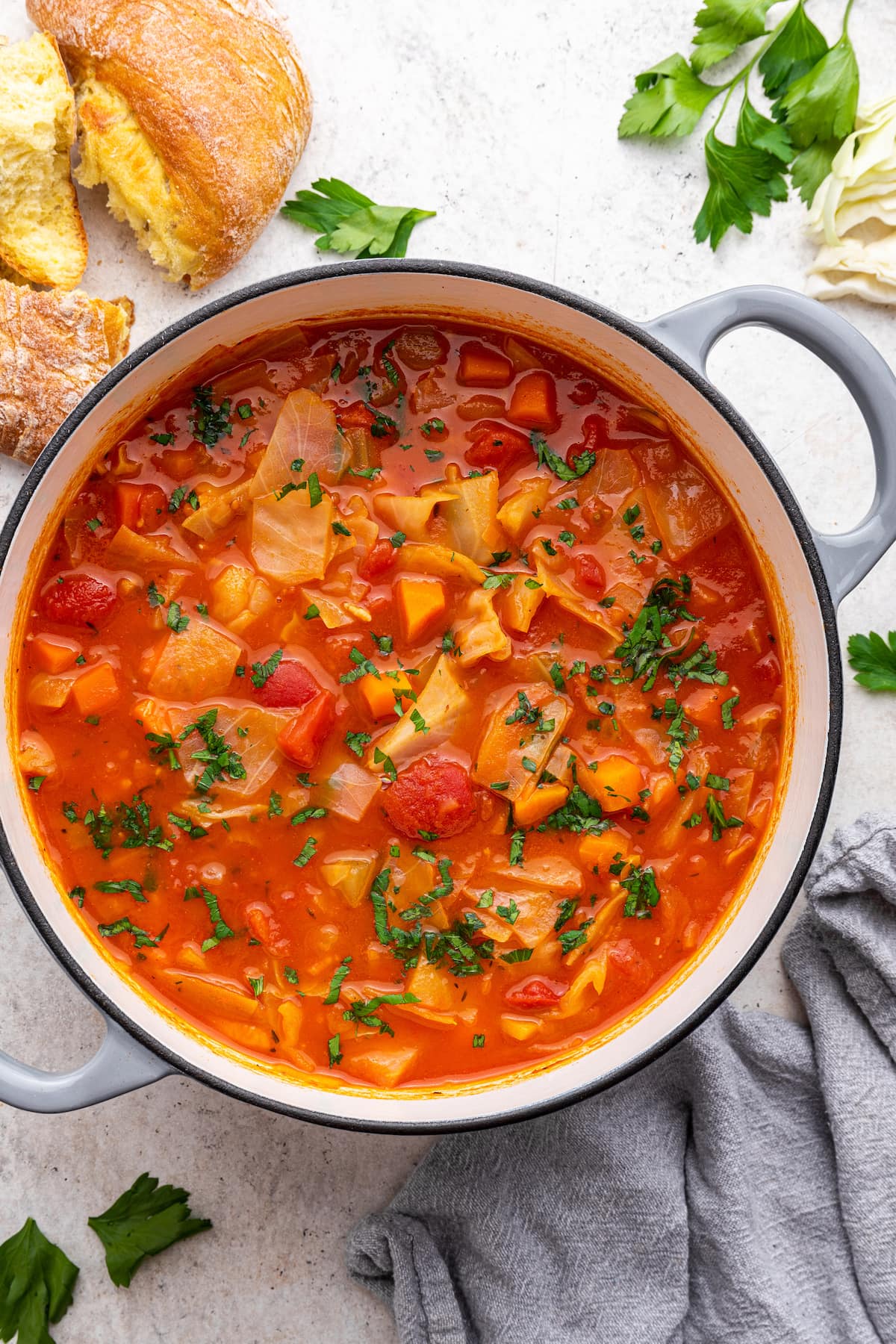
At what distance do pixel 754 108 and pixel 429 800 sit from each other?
224 centimetres

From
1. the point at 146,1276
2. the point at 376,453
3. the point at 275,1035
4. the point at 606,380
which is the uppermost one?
the point at 606,380

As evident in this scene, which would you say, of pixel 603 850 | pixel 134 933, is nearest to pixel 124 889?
pixel 134 933

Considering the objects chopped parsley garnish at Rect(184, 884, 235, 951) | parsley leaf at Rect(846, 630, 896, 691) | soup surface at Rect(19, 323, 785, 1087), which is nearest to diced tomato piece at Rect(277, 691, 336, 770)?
soup surface at Rect(19, 323, 785, 1087)

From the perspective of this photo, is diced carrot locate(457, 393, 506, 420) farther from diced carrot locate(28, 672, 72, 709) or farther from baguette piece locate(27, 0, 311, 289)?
diced carrot locate(28, 672, 72, 709)

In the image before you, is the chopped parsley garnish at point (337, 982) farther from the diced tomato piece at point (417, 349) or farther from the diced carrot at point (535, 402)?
the diced tomato piece at point (417, 349)

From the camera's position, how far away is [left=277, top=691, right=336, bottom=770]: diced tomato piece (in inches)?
109

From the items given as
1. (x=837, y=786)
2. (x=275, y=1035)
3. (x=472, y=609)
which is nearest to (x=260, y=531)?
(x=472, y=609)

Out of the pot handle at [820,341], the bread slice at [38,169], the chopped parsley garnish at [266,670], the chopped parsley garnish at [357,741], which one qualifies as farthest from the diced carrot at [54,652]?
the pot handle at [820,341]

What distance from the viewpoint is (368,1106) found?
2770 mm

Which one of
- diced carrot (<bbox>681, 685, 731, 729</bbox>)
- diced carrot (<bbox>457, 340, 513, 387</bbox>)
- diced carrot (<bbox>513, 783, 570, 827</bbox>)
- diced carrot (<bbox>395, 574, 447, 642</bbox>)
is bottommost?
diced carrot (<bbox>513, 783, 570, 827</bbox>)

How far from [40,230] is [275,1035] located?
237 cm

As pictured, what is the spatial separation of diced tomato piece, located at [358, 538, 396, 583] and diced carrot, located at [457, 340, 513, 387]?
50cm

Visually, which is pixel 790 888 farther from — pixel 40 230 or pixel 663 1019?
pixel 40 230

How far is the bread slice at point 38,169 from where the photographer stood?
295 cm
